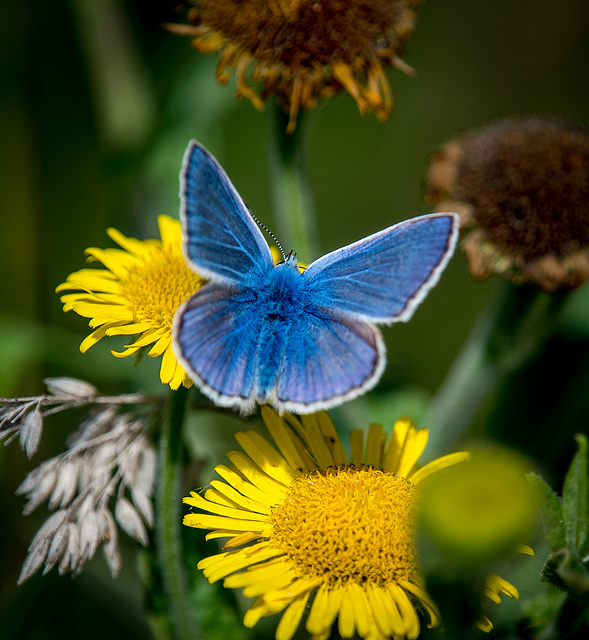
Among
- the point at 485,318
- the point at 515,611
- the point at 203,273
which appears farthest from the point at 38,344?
the point at 515,611

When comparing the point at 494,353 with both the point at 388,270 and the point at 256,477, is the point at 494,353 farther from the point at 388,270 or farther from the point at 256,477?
the point at 256,477

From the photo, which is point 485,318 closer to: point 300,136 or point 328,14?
point 300,136

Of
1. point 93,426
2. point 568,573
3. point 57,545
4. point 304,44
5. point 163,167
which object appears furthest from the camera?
point 163,167

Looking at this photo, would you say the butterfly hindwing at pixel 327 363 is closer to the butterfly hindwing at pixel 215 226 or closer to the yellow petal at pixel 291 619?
the butterfly hindwing at pixel 215 226

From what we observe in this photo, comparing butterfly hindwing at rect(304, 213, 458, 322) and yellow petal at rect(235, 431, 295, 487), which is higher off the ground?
butterfly hindwing at rect(304, 213, 458, 322)

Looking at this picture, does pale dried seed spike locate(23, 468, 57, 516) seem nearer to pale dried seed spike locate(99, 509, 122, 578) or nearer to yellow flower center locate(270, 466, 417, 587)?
pale dried seed spike locate(99, 509, 122, 578)

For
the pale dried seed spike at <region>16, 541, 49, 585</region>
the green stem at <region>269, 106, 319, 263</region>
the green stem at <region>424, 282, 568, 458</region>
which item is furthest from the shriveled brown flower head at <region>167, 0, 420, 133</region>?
the pale dried seed spike at <region>16, 541, 49, 585</region>

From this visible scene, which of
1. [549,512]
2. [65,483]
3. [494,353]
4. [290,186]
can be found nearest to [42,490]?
[65,483]
